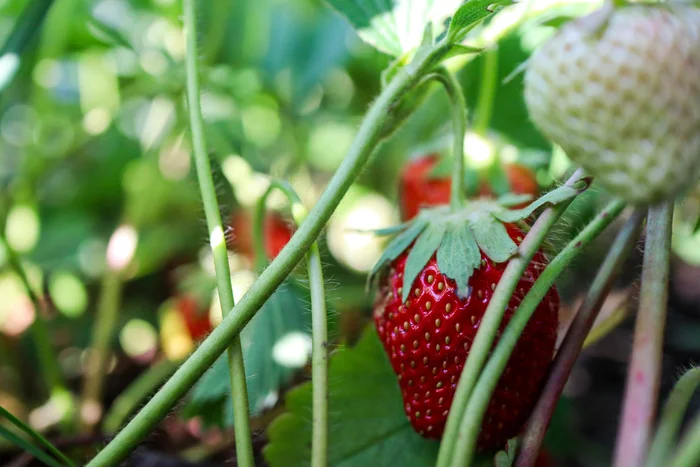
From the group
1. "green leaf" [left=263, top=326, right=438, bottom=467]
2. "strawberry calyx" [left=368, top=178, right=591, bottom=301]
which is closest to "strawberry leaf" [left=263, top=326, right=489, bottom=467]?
"green leaf" [left=263, top=326, right=438, bottom=467]

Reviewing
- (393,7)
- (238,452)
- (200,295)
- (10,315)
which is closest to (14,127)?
(10,315)

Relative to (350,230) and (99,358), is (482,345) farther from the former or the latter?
(99,358)

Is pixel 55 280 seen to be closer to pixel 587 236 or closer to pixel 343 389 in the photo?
pixel 343 389

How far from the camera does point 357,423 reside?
68cm

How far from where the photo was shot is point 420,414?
611 millimetres

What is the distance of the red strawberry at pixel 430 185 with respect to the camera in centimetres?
91

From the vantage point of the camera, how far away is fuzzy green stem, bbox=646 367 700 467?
385 millimetres

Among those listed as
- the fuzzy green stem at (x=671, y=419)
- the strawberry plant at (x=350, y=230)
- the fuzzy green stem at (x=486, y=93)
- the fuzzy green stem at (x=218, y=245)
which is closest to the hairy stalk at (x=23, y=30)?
the strawberry plant at (x=350, y=230)

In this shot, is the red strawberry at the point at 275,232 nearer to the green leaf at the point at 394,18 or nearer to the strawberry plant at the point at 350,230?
the strawberry plant at the point at 350,230

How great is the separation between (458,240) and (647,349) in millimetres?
212

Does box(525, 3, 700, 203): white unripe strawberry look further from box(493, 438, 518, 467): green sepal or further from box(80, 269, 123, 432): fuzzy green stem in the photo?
box(80, 269, 123, 432): fuzzy green stem

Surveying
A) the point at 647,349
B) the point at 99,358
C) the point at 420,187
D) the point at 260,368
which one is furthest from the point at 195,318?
the point at 647,349

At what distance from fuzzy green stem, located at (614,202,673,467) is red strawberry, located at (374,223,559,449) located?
0.13 metres

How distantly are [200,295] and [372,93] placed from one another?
2.39ft
